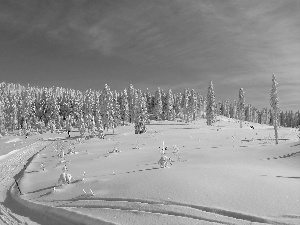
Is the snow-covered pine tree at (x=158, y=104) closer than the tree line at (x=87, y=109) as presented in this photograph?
No

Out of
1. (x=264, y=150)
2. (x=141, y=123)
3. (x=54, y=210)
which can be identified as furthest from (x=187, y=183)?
(x=141, y=123)

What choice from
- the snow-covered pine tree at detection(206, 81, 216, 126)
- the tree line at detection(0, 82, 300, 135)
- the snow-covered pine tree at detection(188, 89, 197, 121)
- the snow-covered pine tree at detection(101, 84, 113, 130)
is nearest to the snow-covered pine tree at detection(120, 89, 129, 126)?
the tree line at detection(0, 82, 300, 135)

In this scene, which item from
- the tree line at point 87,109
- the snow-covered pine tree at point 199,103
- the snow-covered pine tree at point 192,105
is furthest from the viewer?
the snow-covered pine tree at point 199,103

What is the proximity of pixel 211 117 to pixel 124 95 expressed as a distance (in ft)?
111

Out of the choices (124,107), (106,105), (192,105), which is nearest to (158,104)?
(192,105)

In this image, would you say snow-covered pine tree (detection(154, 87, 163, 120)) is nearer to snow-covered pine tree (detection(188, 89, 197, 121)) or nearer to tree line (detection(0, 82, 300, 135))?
tree line (detection(0, 82, 300, 135))

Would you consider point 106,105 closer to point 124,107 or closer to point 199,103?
point 124,107

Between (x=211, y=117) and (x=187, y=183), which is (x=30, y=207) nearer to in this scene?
(x=187, y=183)

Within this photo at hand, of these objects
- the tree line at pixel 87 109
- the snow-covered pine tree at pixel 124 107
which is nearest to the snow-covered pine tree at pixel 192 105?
the tree line at pixel 87 109

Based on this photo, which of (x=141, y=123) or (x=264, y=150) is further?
(x=141, y=123)

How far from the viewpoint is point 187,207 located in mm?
9578

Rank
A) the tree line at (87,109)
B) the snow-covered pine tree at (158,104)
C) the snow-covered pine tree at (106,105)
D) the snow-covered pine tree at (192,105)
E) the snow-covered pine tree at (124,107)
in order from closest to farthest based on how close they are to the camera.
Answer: the snow-covered pine tree at (106,105), the tree line at (87,109), the snow-covered pine tree at (124,107), the snow-covered pine tree at (158,104), the snow-covered pine tree at (192,105)

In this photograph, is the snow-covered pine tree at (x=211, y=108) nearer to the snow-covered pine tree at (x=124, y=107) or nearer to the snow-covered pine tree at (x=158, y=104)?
the snow-covered pine tree at (x=158, y=104)

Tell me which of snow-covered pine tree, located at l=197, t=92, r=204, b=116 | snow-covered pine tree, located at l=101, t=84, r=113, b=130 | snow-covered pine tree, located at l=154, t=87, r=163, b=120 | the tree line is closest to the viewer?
snow-covered pine tree, located at l=101, t=84, r=113, b=130
